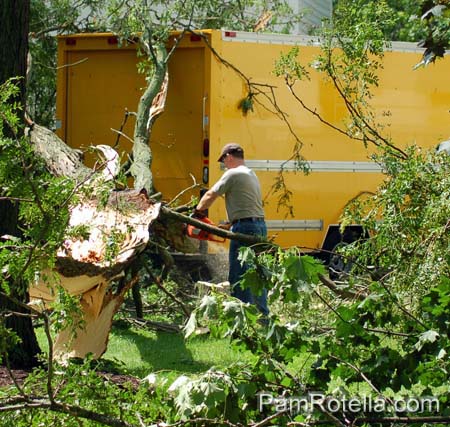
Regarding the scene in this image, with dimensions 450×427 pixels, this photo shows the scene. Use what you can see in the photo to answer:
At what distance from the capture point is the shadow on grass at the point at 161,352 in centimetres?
786

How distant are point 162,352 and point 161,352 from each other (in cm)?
1

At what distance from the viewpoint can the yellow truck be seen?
11773 mm

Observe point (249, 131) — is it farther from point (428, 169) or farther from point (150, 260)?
point (428, 169)

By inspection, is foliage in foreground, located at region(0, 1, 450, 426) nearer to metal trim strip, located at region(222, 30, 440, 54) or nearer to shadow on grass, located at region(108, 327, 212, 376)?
shadow on grass, located at region(108, 327, 212, 376)

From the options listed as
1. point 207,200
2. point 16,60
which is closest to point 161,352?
point 207,200

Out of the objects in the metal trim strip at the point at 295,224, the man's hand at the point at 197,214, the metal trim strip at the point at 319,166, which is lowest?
the metal trim strip at the point at 295,224

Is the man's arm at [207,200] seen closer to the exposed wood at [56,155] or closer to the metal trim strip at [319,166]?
the exposed wood at [56,155]

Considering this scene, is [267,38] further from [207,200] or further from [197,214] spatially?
[197,214]

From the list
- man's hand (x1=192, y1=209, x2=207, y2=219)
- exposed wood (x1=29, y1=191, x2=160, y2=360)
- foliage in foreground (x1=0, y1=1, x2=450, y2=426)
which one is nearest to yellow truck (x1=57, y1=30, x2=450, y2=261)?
man's hand (x1=192, y1=209, x2=207, y2=219)

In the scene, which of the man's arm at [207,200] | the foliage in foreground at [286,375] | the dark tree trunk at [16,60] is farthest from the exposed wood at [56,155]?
the foliage in foreground at [286,375]

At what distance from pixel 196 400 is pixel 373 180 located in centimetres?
925

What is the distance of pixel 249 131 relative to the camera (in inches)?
469

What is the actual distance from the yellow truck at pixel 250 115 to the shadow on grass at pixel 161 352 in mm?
2616

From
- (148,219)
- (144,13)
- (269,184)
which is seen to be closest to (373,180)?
(269,184)
